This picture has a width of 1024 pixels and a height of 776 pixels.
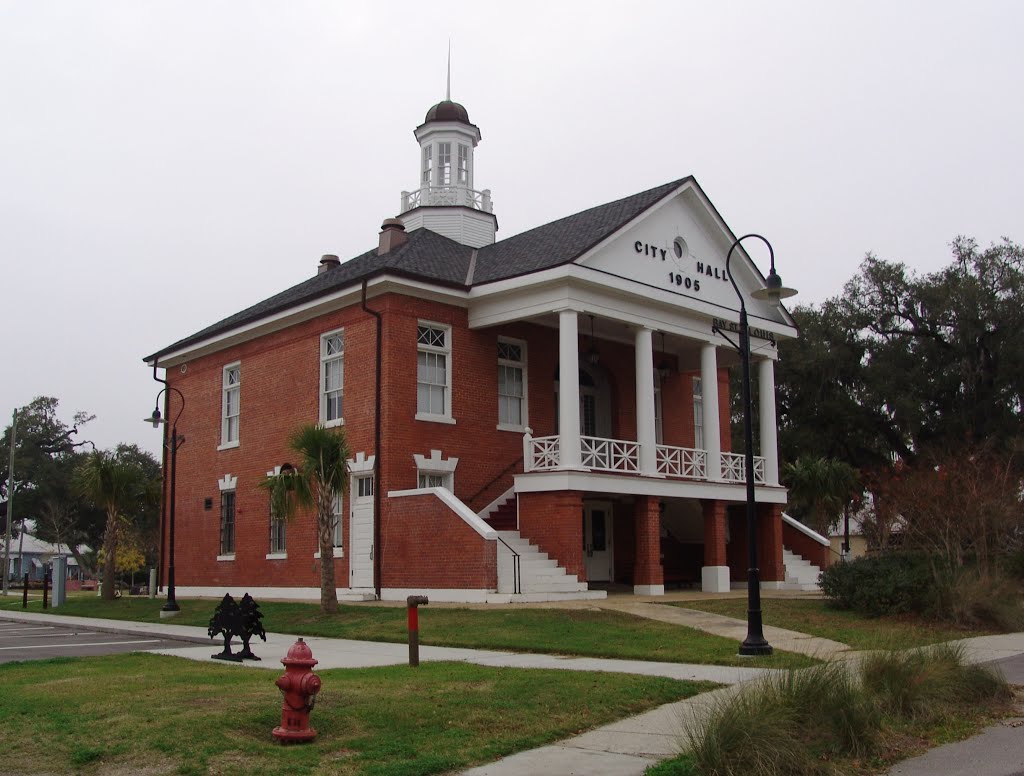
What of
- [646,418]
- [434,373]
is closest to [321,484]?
[434,373]

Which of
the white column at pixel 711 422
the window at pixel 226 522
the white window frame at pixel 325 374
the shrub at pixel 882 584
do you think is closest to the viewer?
the shrub at pixel 882 584

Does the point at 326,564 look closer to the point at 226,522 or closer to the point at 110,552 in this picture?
the point at 226,522

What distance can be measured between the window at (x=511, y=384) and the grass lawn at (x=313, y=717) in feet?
50.6

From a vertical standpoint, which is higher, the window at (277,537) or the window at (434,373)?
the window at (434,373)

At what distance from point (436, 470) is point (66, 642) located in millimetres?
9197

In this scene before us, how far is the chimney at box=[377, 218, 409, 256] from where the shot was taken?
2970 centimetres

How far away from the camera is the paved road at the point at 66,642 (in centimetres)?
1694

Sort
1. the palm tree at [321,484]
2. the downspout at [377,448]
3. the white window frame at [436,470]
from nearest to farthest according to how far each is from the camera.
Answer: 1. the palm tree at [321,484]
2. the downspout at [377,448]
3. the white window frame at [436,470]

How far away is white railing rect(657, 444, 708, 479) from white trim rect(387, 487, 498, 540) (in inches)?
232

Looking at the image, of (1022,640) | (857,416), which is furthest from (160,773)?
(857,416)

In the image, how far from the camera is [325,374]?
27.3 meters

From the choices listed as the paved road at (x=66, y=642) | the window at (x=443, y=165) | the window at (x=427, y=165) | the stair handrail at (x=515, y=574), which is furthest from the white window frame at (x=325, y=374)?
the window at (x=443, y=165)

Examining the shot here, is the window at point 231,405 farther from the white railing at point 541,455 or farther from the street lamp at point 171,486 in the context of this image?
the white railing at point 541,455

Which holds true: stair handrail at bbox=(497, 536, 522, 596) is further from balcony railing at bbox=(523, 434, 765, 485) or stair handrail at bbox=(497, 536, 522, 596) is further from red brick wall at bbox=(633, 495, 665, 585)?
red brick wall at bbox=(633, 495, 665, 585)
